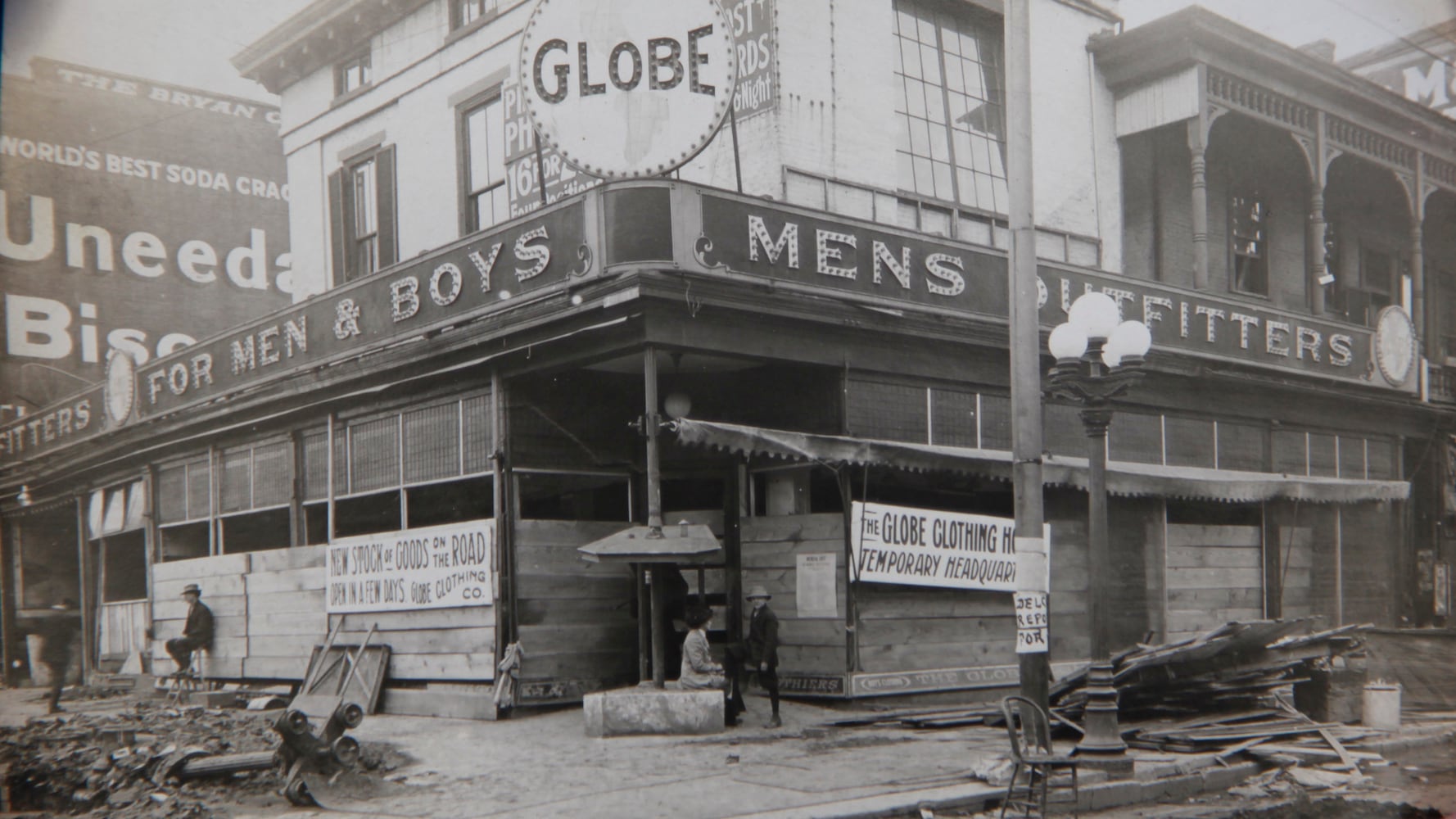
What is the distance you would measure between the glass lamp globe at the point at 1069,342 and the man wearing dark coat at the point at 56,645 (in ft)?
42.7

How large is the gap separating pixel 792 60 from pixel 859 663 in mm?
7228

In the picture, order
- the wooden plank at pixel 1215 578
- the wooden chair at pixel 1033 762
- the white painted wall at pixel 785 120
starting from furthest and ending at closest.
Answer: the wooden plank at pixel 1215 578
the white painted wall at pixel 785 120
the wooden chair at pixel 1033 762

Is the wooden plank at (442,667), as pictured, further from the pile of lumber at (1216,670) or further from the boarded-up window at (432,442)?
the pile of lumber at (1216,670)

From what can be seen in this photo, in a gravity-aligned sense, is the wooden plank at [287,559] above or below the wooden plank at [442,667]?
above

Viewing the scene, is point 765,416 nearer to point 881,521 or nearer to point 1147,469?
point 881,521

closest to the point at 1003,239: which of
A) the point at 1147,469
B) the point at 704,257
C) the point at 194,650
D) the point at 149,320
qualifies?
the point at 1147,469

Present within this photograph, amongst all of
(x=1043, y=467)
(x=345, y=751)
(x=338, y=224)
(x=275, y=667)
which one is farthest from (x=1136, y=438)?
(x=338, y=224)

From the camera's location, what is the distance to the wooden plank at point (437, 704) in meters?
14.6

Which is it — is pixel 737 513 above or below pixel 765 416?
below

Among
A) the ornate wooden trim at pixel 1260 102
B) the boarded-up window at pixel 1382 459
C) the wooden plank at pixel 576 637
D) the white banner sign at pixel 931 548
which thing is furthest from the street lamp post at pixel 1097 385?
the boarded-up window at pixel 1382 459

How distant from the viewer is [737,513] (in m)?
15.6

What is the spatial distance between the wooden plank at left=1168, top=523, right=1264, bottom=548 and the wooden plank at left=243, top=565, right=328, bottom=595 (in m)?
11.7

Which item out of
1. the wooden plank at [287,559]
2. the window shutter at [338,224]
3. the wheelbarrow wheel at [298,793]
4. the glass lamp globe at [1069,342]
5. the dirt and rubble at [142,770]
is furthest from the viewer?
the window shutter at [338,224]

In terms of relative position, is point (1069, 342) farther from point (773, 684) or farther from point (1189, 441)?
point (1189, 441)
